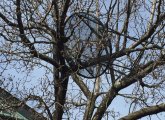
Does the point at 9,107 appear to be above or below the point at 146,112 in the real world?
above

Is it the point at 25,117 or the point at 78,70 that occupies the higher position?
the point at 25,117

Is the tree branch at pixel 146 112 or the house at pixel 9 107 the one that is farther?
the house at pixel 9 107

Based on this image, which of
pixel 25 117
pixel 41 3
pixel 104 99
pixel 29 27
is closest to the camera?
pixel 29 27

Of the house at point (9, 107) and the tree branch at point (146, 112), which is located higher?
the house at point (9, 107)

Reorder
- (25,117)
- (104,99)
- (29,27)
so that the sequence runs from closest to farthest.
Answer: (29,27) < (104,99) < (25,117)

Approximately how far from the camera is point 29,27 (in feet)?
30.4

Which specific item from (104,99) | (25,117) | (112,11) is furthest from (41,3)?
(25,117)

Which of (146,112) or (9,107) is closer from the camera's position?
(146,112)

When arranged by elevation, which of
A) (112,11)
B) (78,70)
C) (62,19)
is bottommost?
(78,70)

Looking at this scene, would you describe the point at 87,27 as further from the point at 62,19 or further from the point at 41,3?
the point at 41,3

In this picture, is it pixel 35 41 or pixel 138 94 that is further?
pixel 138 94

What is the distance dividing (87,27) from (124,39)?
6.66 ft

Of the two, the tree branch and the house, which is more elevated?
the house

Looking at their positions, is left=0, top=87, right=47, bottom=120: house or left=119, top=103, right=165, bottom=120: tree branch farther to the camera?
left=0, top=87, right=47, bottom=120: house
